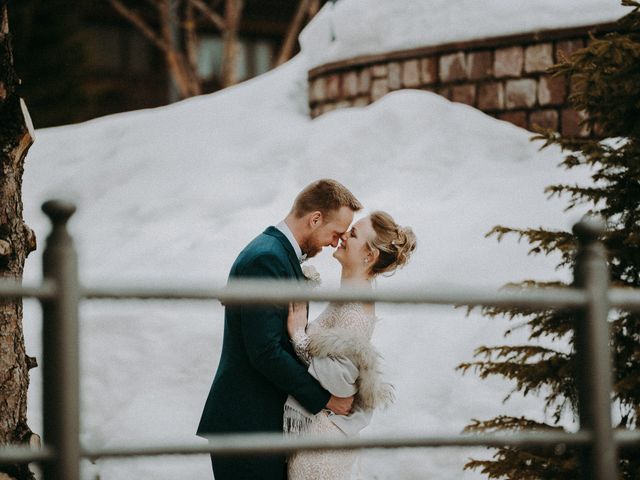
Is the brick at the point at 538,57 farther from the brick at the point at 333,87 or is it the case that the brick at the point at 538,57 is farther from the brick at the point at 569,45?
the brick at the point at 333,87

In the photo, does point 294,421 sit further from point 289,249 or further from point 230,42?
point 230,42

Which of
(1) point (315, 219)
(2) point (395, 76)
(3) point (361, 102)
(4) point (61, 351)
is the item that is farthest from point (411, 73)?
(4) point (61, 351)

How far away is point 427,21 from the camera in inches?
370

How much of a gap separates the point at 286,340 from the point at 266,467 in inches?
16.9

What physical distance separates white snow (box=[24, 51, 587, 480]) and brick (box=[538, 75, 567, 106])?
1.15 ft

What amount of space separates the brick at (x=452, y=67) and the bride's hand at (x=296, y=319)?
230 inches

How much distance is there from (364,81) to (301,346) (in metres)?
6.52

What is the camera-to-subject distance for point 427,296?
203 cm

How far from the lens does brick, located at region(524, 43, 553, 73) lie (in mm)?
8500

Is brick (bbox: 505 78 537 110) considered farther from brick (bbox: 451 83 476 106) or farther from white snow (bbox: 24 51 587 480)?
brick (bbox: 451 83 476 106)

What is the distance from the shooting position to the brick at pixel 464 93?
901 centimetres

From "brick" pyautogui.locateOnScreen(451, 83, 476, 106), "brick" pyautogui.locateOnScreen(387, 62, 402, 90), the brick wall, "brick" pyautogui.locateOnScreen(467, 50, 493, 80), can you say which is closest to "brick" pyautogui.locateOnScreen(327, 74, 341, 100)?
the brick wall

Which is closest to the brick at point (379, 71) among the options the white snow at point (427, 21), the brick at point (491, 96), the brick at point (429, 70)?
the white snow at point (427, 21)

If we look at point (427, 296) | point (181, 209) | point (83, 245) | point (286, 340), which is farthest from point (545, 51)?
point (427, 296)
